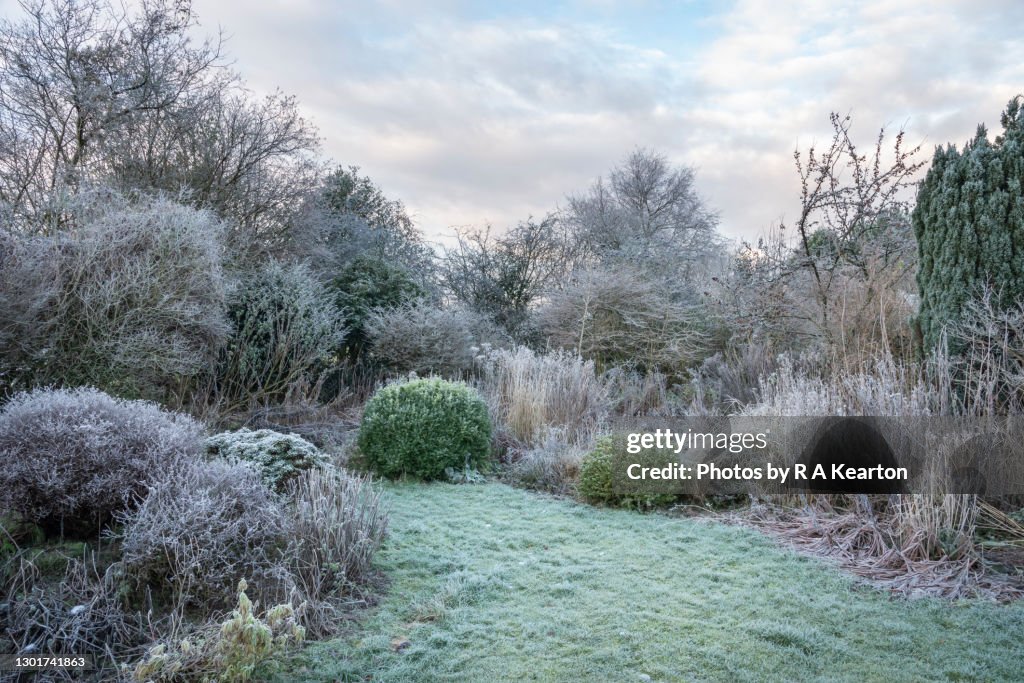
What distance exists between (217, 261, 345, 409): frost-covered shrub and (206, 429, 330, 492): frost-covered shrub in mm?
3137

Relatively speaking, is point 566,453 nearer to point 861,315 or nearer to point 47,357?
point 861,315

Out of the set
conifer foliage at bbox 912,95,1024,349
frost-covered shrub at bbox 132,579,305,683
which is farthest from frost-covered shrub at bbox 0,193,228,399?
conifer foliage at bbox 912,95,1024,349

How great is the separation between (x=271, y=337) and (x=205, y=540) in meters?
5.29

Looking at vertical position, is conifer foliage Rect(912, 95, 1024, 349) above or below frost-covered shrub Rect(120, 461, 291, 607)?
above

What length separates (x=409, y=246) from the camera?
13.7 metres

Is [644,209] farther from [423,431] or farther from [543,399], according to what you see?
[423,431]

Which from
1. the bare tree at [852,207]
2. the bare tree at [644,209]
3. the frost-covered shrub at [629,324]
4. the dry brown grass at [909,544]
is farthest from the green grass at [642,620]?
the bare tree at [644,209]

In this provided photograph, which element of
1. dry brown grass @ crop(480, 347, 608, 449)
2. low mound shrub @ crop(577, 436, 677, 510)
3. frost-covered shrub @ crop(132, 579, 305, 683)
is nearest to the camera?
frost-covered shrub @ crop(132, 579, 305, 683)

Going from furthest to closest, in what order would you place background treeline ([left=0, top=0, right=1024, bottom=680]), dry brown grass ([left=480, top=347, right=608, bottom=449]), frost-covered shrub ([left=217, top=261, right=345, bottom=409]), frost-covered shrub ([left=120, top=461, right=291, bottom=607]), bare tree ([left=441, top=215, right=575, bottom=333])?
bare tree ([left=441, top=215, right=575, bottom=333])
frost-covered shrub ([left=217, top=261, right=345, bottom=409])
dry brown grass ([left=480, top=347, right=608, bottom=449])
background treeline ([left=0, top=0, right=1024, bottom=680])
frost-covered shrub ([left=120, top=461, right=291, bottom=607])

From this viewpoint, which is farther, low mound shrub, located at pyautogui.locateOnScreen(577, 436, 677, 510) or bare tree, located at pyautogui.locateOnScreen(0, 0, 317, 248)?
bare tree, located at pyautogui.locateOnScreen(0, 0, 317, 248)

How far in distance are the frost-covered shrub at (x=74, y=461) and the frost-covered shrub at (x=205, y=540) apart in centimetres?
27

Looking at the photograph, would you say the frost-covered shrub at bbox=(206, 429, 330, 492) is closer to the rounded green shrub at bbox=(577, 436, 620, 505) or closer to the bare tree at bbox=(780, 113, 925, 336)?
the rounded green shrub at bbox=(577, 436, 620, 505)

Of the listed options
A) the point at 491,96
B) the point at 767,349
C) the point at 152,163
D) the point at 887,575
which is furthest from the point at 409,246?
the point at 887,575

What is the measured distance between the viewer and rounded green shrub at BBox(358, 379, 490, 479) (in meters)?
6.20
